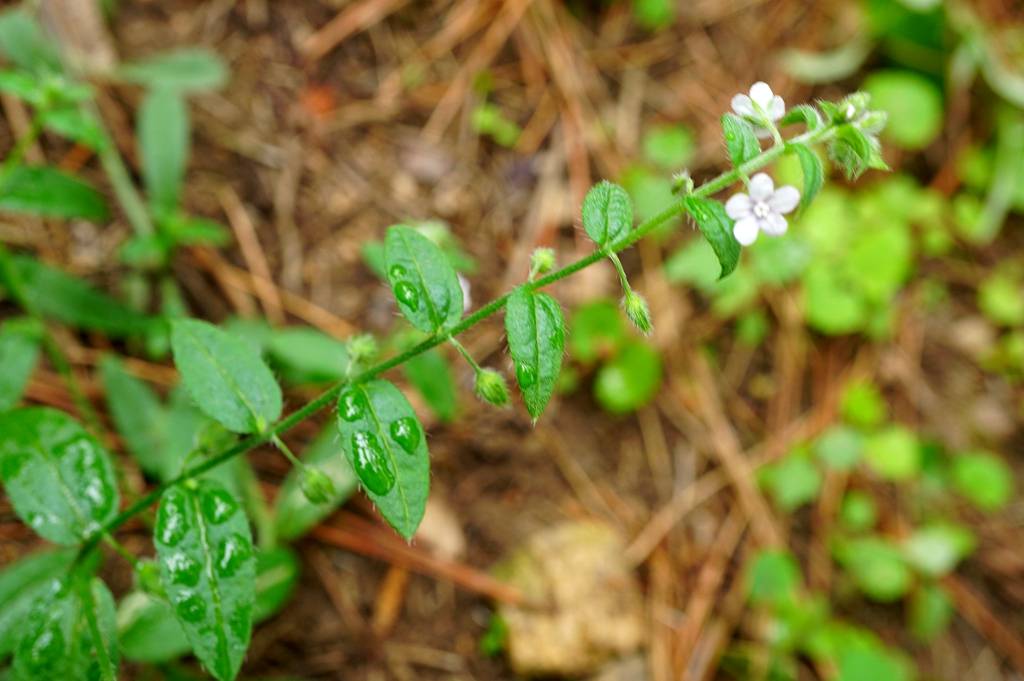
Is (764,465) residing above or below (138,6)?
below

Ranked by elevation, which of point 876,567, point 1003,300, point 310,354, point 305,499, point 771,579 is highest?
point 310,354

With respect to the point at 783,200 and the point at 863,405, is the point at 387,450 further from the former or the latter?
the point at 863,405

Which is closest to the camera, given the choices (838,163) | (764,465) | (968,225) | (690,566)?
(838,163)

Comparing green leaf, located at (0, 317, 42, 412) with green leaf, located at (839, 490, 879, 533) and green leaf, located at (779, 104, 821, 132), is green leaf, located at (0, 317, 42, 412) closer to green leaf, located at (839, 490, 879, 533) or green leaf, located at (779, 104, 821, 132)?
green leaf, located at (779, 104, 821, 132)

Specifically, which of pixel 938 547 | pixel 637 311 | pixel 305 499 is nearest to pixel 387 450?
pixel 637 311

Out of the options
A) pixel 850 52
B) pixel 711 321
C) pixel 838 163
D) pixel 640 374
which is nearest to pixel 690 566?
pixel 640 374

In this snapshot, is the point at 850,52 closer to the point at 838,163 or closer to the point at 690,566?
the point at 690,566

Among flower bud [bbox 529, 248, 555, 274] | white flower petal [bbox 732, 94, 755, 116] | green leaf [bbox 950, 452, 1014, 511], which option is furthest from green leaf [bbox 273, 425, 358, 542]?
green leaf [bbox 950, 452, 1014, 511]
